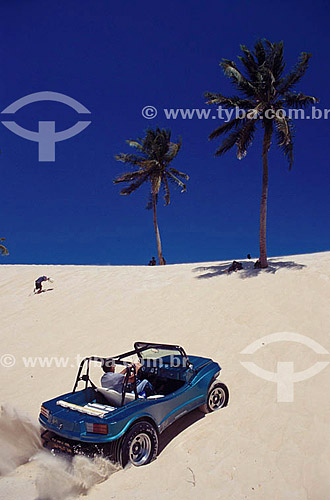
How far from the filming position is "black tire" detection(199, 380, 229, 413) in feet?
18.1

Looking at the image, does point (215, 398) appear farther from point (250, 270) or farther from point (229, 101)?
point (229, 101)

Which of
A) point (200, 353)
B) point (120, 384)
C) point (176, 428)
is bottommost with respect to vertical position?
point (176, 428)

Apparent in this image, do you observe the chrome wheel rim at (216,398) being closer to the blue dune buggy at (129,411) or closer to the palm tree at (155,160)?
the blue dune buggy at (129,411)

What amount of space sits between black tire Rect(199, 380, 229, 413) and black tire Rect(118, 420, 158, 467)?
139 centimetres

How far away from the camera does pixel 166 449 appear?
4.70 m

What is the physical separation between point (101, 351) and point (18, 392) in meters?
2.56

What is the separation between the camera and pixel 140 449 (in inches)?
170

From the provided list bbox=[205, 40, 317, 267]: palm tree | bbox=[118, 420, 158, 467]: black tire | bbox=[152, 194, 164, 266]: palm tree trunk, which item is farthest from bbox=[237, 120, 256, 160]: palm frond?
bbox=[118, 420, 158, 467]: black tire

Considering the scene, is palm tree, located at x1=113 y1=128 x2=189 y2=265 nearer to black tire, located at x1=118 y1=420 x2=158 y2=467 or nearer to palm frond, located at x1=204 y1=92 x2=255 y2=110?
palm frond, located at x1=204 y1=92 x2=255 y2=110

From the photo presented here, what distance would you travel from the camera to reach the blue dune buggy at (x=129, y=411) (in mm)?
3996

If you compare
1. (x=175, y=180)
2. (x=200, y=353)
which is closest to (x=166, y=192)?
(x=175, y=180)

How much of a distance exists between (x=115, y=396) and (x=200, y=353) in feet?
13.5

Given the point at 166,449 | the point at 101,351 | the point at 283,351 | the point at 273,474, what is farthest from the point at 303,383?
the point at 101,351

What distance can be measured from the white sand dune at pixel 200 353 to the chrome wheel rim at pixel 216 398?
0.14m
